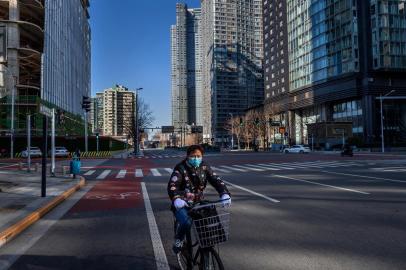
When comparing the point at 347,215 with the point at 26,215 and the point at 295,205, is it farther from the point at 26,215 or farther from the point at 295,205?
the point at 26,215

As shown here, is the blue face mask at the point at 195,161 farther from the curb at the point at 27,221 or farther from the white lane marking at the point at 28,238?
the curb at the point at 27,221

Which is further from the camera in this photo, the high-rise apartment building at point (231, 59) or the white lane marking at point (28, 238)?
the high-rise apartment building at point (231, 59)

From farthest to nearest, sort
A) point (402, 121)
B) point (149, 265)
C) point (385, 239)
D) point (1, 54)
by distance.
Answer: point (402, 121)
point (1, 54)
point (385, 239)
point (149, 265)

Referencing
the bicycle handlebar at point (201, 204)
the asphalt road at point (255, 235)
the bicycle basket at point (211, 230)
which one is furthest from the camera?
the asphalt road at point (255, 235)

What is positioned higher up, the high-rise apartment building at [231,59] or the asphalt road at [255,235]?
the high-rise apartment building at [231,59]

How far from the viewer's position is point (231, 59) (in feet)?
577

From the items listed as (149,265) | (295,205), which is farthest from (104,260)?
(295,205)

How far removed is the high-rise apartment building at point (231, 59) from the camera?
563 ft

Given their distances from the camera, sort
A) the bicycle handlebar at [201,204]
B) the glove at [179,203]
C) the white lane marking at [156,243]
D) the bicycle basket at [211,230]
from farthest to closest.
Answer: the white lane marking at [156,243] < the glove at [179,203] < the bicycle handlebar at [201,204] < the bicycle basket at [211,230]

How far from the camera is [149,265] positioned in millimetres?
5570

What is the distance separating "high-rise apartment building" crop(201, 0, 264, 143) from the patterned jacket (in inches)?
6155

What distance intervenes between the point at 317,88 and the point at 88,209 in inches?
3553

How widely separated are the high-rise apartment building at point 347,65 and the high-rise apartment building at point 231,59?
61.1 metres

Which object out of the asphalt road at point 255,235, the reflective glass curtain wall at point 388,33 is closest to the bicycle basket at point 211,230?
the asphalt road at point 255,235
